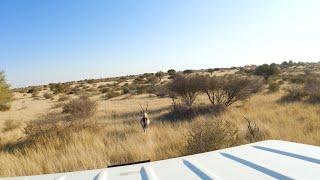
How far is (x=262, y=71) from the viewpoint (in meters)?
45.8

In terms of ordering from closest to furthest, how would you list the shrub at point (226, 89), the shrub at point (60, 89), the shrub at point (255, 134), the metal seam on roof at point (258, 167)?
1. the metal seam on roof at point (258, 167)
2. the shrub at point (255, 134)
3. the shrub at point (226, 89)
4. the shrub at point (60, 89)

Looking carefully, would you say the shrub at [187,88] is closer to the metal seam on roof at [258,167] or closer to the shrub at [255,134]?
the shrub at [255,134]

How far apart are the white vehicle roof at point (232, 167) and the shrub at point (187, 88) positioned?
62.2ft

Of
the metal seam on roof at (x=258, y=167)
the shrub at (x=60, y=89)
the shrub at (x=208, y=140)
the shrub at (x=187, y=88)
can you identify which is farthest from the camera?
the shrub at (x=60, y=89)

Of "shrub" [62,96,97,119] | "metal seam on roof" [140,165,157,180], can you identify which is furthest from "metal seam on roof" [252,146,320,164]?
"shrub" [62,96,97,119]

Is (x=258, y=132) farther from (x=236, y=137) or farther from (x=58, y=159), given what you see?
(x=58, y=159)

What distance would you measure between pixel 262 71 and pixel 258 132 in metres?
36.6

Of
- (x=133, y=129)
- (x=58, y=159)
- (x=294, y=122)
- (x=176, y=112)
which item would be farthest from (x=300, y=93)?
(x=58, y=159)

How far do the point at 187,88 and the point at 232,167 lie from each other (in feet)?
64.0

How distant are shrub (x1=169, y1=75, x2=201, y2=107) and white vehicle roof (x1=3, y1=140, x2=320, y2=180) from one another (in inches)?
746

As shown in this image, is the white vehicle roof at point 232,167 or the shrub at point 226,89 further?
the shrub at point 226,89

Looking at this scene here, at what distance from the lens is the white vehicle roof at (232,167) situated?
8.28 ft

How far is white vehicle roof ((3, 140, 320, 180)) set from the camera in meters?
2.52

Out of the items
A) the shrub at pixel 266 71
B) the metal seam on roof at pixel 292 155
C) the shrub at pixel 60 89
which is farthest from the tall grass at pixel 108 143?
the shrub at pixel 60 89
